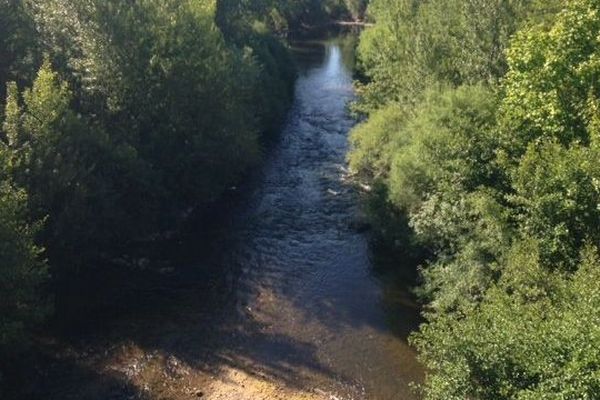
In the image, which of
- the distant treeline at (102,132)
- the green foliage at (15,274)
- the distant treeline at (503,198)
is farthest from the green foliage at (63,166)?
the distant treeline at (503,198)

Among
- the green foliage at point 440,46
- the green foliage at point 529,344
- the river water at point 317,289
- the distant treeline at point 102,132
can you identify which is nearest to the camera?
the green foliage at point 529,344

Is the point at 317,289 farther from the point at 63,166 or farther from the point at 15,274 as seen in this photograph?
the point at 15,274

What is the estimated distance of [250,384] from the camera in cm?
2834

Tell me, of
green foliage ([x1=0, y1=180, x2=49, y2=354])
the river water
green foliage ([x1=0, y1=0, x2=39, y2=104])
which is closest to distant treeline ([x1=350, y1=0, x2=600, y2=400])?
the river water

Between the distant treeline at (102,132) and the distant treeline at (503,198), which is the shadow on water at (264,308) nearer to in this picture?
the distant treeline at (503,198)

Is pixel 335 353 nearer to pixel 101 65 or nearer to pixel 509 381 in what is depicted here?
pixel 509 381

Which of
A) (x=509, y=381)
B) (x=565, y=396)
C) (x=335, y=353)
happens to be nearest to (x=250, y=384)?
(x=335, y=353)

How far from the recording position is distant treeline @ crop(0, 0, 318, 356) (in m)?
31.0

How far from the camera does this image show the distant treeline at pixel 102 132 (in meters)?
31.0

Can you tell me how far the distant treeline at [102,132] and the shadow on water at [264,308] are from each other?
9.32 ft

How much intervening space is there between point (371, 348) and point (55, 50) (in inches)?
1095

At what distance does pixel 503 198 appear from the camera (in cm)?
3112

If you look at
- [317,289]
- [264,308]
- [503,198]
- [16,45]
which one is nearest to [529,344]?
[503,198]

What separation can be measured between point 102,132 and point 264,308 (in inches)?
564
